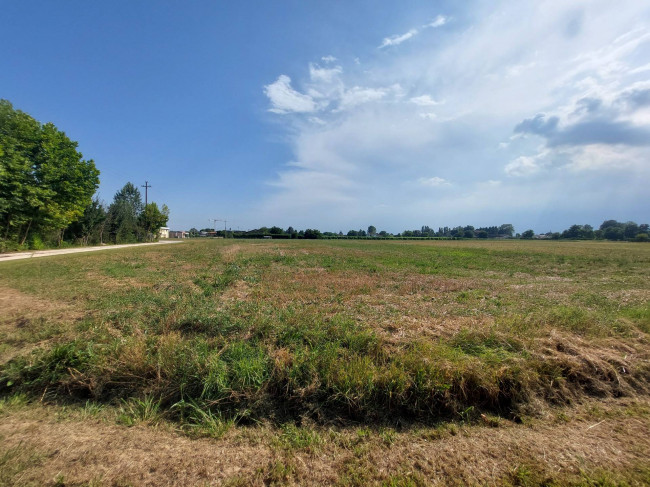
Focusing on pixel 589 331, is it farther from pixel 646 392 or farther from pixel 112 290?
pixel 112 290

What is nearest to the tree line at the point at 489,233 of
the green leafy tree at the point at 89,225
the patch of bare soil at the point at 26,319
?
the green leafy tree at the point at 89,225

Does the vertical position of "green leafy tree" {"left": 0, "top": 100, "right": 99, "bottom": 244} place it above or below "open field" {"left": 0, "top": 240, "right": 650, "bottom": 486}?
above

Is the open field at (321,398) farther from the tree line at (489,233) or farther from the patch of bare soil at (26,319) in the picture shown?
the tree line at (489,233)

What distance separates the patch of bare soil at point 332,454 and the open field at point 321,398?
0.02 meters

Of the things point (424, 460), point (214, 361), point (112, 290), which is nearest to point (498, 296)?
point (424, 460)

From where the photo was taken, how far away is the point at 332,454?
2732 millimetres

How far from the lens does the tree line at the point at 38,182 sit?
78.4 feet

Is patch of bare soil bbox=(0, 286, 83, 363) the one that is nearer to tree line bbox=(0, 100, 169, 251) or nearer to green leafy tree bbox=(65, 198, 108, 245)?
tree line bbox=(0, 100, 169, 251)

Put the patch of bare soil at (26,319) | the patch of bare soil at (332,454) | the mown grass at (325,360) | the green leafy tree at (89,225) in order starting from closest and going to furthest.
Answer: the patch of bare soil at (332,454)
the mown grass at (325,360)
the patch of bare soil at (26,319)
the green leafy tree at (89,225)

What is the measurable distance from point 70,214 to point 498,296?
4324 centimetres

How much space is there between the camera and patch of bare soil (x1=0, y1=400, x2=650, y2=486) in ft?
7.89

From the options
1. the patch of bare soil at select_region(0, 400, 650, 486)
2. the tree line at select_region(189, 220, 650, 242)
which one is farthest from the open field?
the tree line at select_region(189, 220, 650, 242)

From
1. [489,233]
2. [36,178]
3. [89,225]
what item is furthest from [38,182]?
[489,233]

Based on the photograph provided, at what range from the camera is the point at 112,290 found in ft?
28.9
